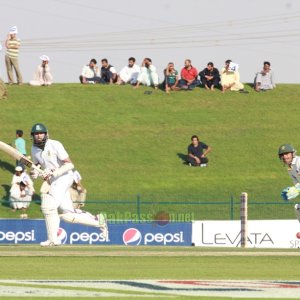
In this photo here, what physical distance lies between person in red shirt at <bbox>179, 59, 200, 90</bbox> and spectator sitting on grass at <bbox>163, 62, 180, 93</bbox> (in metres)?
0.28

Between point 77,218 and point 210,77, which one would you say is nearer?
point 77,218

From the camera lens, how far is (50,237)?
20891mm

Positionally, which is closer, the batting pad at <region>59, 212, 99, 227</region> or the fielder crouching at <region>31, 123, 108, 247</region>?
the fielder crouching at <region>31, 123, 108, 247</region>

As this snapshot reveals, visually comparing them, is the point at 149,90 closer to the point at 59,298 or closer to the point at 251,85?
the point at 251,85

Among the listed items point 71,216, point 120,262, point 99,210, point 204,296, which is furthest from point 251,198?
point 204,296

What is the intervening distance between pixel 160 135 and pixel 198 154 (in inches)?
179

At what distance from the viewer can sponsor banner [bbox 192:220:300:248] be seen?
33.1 metres

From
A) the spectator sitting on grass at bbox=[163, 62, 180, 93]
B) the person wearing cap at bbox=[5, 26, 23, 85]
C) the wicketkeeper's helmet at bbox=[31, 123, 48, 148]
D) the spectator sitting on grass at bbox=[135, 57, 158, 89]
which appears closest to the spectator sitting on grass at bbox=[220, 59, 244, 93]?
the spectator sitting on grass at bbox=[163, 62, 180, 93]

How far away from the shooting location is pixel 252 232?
33.1 m

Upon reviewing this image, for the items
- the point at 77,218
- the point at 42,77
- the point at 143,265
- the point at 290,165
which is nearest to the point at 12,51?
the point at 42,77

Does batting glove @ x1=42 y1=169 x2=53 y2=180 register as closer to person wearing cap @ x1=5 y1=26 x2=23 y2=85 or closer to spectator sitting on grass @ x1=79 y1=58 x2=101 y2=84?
person wearing cap @ x1=5 y1=26 x2=23 y2=85

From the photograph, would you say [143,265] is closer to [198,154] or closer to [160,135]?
[198,154]

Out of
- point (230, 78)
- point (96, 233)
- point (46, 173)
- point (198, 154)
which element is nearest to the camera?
point (46, 173)

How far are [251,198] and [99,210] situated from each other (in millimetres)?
7068
